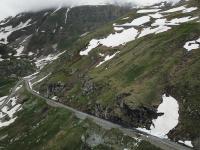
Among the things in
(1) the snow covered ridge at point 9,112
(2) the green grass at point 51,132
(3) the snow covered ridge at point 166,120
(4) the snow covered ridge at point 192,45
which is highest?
(4) the snow covered ridge at point 192,45

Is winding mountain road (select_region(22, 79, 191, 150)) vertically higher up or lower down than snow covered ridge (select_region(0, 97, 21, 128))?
higher up

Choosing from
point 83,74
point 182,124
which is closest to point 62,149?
point 182,124

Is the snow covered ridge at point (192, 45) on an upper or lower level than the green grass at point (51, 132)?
upper

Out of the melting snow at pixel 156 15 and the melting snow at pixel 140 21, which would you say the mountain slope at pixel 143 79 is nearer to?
the melting snow at pixel 140 21

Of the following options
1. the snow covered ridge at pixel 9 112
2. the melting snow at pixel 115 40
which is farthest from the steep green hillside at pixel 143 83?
the snow covered ridge at pixel 9 112

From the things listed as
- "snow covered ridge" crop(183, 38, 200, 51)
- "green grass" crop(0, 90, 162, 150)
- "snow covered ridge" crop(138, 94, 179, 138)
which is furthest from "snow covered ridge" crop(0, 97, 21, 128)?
"snow covered ridge" crop(138, 94, 179, 138)

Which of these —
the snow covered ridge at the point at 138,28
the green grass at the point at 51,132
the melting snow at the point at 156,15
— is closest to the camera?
the green grass at the point at 51,132

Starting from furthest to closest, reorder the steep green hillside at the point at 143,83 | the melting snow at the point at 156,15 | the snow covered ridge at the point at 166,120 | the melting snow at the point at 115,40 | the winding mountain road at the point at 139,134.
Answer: the melting snow at the point at 156,15, the melting snow at the point at 115,40, the steep green hillside at the point at 143,83, the snow covered ridge at the point at 166,120, the winding mountain road at the point at 139,134

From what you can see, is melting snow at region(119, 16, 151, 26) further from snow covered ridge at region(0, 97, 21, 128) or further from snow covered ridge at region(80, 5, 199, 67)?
snow covered ridge at region(0, 97, 21, 128)
